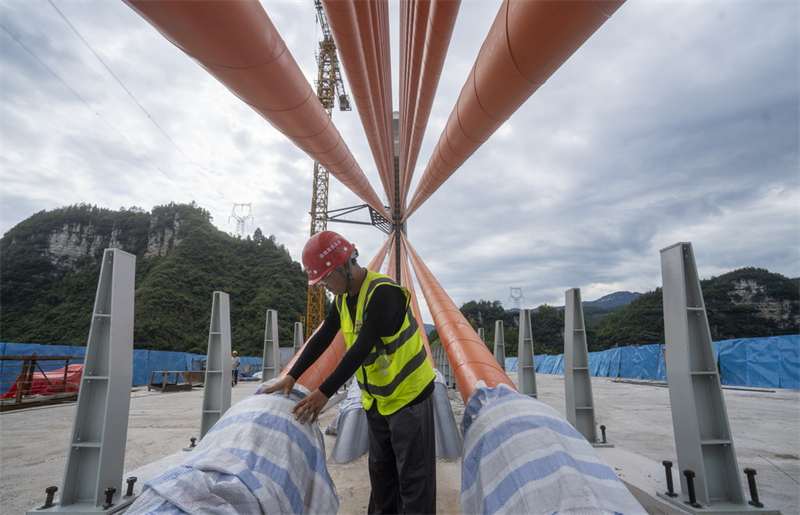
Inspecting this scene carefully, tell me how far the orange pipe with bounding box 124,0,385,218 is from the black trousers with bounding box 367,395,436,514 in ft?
6.87

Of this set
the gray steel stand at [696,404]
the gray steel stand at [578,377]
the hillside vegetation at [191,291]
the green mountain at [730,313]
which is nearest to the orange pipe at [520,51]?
the gray steel stand at [696,404]

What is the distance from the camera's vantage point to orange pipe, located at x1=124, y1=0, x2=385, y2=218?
1.61 m

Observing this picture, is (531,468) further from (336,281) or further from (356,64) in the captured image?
(356,64)

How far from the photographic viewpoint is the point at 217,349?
19.9 ft

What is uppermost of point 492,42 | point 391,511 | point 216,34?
point 492,42

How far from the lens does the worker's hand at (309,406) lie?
7.17 ft

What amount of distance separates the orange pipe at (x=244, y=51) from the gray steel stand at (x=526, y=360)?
233 inches

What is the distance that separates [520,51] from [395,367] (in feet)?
6.08

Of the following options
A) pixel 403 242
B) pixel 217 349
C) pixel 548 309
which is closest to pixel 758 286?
pixel 548 309

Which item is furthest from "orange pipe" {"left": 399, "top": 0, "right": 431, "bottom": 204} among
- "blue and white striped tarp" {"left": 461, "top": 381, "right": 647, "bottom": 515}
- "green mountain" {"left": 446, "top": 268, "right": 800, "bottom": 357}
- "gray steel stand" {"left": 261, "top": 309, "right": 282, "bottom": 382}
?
"green mountain" {"left": 446, "top": 268, "right": 800, "bottom": 357}

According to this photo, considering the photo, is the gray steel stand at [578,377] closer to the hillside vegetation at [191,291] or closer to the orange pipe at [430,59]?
the orange pipe at [430,59]

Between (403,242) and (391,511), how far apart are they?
34.0 feet

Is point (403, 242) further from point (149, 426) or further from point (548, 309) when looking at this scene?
point (548, 309)

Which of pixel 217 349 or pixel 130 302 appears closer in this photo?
pixel 130 302
